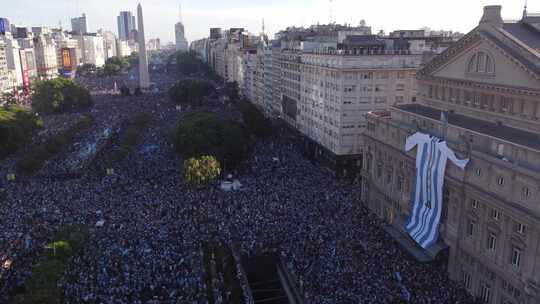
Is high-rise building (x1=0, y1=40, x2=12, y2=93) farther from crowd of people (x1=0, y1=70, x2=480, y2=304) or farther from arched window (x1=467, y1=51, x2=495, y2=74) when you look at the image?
arched window (x1=467, y1=51, x2=495, y2=74)

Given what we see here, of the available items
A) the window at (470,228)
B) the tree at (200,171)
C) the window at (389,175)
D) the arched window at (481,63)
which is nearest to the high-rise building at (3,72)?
the tree at (200,171)

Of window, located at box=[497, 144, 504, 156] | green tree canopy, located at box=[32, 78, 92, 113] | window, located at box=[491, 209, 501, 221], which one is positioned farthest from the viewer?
green tree canopy, located at box=[32, 78, 92, 113]

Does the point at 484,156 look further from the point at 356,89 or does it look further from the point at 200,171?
the point at 356,89

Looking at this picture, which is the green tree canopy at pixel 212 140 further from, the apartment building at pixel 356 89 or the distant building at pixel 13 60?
the distant building at pixel 13 60

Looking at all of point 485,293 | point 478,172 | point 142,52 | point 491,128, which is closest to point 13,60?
point 142,52

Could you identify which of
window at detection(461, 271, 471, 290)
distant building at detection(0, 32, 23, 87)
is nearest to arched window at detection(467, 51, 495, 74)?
window at detection(461, 271, 471, 290)

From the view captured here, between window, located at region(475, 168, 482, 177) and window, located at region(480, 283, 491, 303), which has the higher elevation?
window, located at region(475, 168, 482, 177)
